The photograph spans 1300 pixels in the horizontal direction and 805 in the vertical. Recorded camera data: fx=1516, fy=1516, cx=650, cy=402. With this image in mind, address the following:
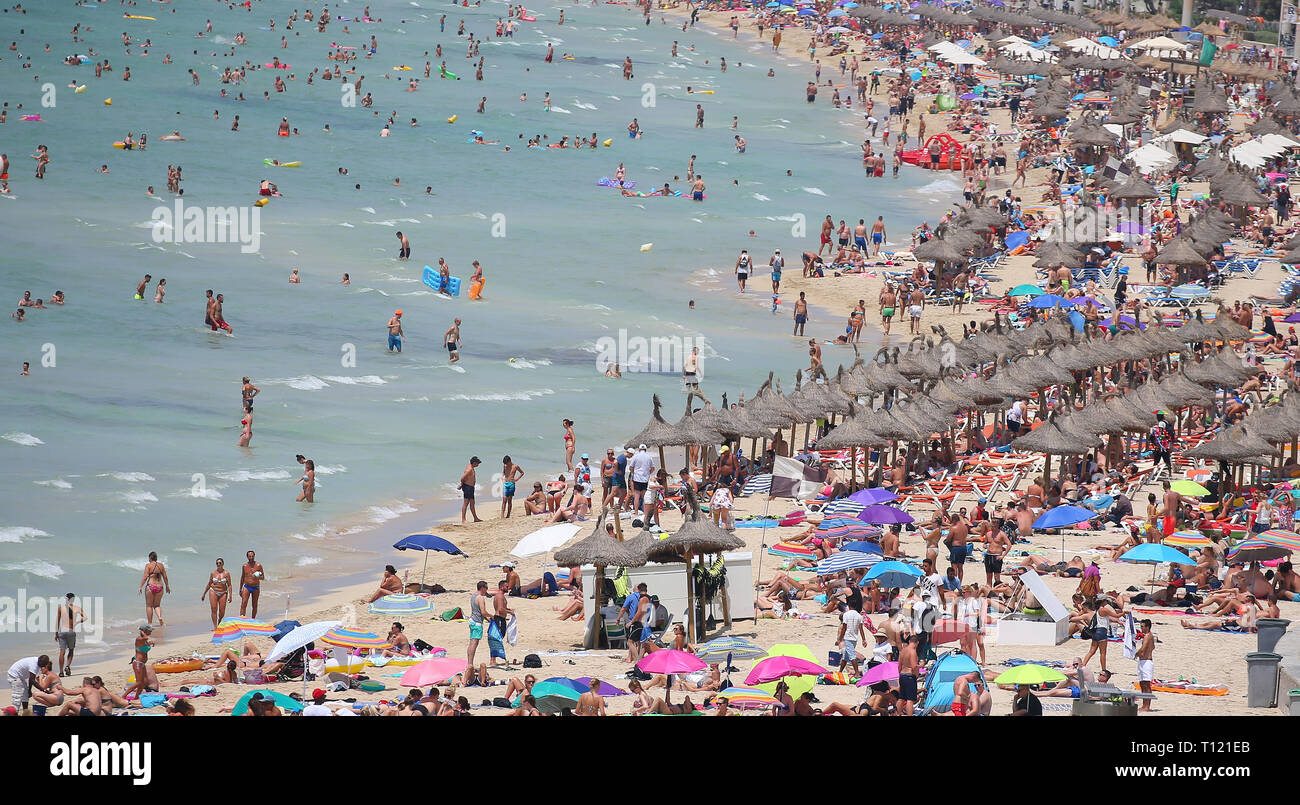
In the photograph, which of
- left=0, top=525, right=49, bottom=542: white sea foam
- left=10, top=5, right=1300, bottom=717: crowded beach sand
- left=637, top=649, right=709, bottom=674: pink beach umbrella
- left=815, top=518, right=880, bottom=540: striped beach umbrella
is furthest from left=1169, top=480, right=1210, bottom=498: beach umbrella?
left=0, top=525, right=49, bottom=542: white sea foam

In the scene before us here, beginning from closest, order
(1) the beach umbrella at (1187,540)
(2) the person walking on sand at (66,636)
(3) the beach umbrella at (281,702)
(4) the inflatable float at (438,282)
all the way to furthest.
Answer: (3) the beach umbrella at (281,702) → (2) the person walking on sand at (66,636) → (1) the beach umbrella at (1187,540) → (4) the inflatable float at (438,282)

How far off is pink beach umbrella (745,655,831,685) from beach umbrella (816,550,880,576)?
12.3 ft

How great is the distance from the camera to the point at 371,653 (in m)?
15.3

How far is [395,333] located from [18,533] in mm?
12896

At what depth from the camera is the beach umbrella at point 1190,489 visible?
19875mm

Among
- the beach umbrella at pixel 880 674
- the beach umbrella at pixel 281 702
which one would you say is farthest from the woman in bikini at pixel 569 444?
the beach umbrella at pixel 281 702

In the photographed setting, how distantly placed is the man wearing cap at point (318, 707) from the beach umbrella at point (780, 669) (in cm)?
353

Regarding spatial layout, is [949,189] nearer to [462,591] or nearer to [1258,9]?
[1258,9]

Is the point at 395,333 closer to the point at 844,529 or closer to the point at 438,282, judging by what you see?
the point at 438,282

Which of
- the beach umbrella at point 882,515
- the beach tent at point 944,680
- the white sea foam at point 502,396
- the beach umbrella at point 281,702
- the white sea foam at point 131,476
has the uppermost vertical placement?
the beach tent at point 944,680

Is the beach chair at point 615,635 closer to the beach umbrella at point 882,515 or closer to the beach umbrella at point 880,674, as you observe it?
the beach umbrella at point 880,674

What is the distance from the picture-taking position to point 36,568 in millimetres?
19734
